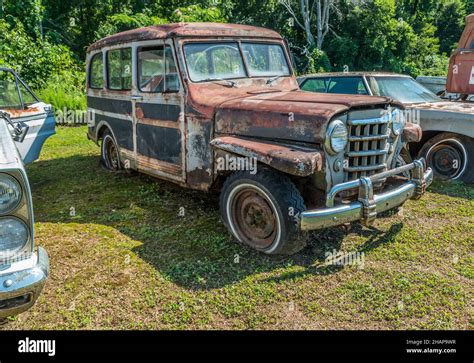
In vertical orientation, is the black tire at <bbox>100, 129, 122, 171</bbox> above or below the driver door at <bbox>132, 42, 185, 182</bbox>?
below

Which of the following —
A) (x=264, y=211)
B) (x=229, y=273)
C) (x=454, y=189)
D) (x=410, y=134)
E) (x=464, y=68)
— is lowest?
(x=229, y=273)

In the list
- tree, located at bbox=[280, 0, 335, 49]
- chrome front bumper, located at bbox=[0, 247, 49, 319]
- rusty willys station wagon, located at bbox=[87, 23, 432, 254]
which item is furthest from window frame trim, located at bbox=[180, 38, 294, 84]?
tree, located at bbox=[280, 0, 335, 49]

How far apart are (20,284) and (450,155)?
5.88 metres

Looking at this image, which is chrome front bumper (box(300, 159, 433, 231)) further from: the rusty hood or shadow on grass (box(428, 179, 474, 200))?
shadow on grass (box(428, 179, 474, 200))

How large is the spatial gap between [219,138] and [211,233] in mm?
1029

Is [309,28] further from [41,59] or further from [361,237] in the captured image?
[361,237]

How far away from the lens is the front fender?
3.40 m

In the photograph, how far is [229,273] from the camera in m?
3.67

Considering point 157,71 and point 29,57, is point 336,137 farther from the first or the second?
point 29,57

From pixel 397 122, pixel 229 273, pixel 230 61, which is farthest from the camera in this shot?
pixel 230 61

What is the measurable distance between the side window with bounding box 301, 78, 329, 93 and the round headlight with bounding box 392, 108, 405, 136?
3.16m

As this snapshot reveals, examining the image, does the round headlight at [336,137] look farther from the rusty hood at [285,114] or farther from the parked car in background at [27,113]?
the parked car in background at [27,113]

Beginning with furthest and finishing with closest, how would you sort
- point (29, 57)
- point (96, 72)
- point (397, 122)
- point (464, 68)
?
point (29, 57), point (464, 68), point (96, 72), point (397, 122)

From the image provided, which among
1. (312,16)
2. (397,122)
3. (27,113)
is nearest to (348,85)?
(397,122)
